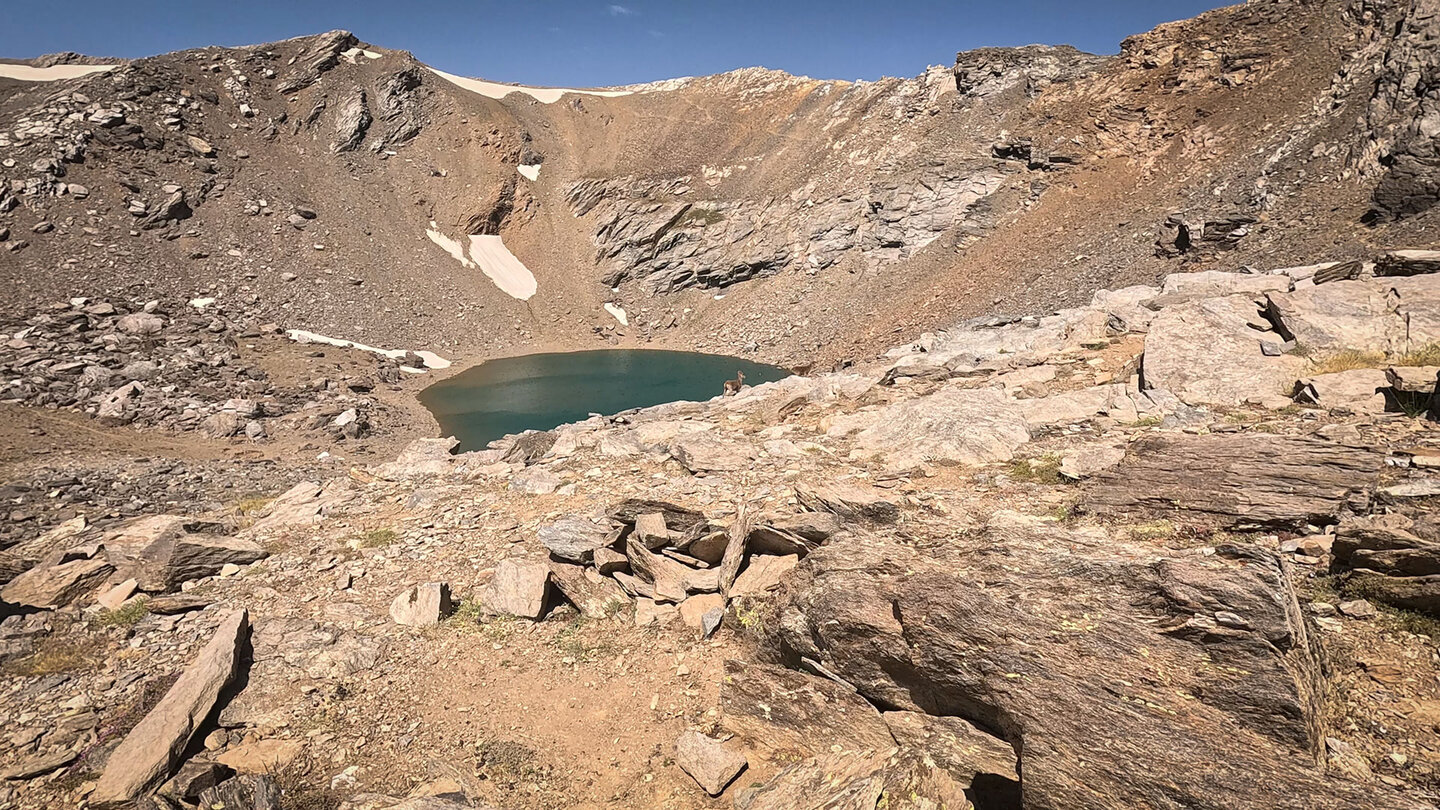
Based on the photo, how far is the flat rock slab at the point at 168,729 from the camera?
6.48 meters

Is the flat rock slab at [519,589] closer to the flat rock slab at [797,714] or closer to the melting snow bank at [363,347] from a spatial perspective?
the flat rock slab at [797,714]

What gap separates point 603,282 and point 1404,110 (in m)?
51.4

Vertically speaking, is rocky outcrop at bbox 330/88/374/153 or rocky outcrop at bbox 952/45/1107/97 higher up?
rocky outcrop at bbox 952/45/1107/97

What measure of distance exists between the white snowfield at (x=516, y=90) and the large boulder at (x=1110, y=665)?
78.7 m

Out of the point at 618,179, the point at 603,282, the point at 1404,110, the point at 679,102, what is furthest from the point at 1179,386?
the point at 679,102

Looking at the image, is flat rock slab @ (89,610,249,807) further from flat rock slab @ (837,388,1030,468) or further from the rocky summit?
flat rock slab @ (837,388,1030,468)

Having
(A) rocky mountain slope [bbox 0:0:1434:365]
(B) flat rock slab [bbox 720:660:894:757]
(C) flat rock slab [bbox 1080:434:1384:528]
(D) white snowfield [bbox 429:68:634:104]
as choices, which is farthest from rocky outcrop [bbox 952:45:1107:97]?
(B) flat rock slab [bbox 720:660:894:757]

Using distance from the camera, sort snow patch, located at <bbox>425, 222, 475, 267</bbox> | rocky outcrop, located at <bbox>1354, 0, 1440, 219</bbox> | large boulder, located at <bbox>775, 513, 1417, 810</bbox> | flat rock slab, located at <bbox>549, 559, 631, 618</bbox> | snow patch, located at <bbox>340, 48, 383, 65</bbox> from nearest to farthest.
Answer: large boulder, located at <bbox>775, 513, 1417, 810</bbox>
flat rock slab, located at <bbox>549, 559, 631, 618</bbox>
rocky outcrop, located at <bbox>1354, 0, 1440, 219</bbox>
snow patch, located at <bbox>425, 222, 475, 267</bbox>
snow patch, located at <bbox>340, 48, 383, 65</bbox>

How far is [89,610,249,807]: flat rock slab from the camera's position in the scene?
6.48m

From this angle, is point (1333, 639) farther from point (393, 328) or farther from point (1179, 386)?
point (393, 328)

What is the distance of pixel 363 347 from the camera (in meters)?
45.4

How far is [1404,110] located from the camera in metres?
27.1

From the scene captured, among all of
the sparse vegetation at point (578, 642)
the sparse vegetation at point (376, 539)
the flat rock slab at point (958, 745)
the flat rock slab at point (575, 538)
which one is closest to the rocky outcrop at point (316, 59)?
the sparse vegetation at point (376, 539)

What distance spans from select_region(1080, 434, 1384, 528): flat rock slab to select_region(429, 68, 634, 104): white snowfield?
77762 mm
